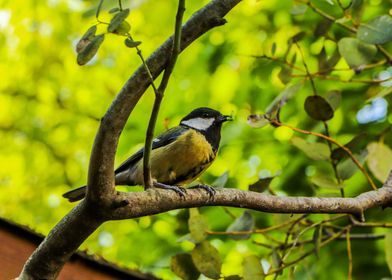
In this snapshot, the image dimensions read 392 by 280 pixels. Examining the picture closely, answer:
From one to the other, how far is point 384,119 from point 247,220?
51.2 inches

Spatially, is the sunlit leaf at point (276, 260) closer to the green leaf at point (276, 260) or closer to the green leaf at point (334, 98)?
the green leaf at point (276, 260)

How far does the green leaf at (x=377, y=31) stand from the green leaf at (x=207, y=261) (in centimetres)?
81

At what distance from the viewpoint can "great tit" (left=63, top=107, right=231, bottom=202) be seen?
2.74 metres

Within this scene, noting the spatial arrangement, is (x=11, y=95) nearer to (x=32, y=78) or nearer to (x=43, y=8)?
(x=32, y=78)

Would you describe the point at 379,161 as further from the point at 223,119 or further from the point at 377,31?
the point at 223,119

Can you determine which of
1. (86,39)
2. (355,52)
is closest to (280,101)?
(355,52)

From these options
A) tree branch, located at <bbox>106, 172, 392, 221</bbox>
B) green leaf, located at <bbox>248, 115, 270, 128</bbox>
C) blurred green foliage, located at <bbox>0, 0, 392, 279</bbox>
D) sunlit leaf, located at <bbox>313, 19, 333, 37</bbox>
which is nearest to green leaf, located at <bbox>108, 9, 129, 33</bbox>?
tree branch, located at <bbox>106, 172, 392, 221</bbox>

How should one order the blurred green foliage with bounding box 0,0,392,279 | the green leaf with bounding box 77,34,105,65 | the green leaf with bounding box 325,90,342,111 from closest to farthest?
the green leaf with bounding box 77,34,105,65
the green leaf with bounding box 325,90,342,111
the blurred green foliage with bounding box 0,0,392,279

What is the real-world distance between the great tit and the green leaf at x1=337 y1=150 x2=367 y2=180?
1.72ft

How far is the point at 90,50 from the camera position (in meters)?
1.54

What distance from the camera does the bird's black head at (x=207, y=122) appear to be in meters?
2.92

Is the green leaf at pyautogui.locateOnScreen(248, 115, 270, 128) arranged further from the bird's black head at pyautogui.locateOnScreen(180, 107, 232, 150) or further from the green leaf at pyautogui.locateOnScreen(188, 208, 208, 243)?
the bird's black head at pyautogui.locateOnScreen(180, 107, 232, 150)

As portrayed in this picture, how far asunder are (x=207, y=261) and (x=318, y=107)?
605 mm

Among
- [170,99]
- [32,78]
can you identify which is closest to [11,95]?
[32,78]
